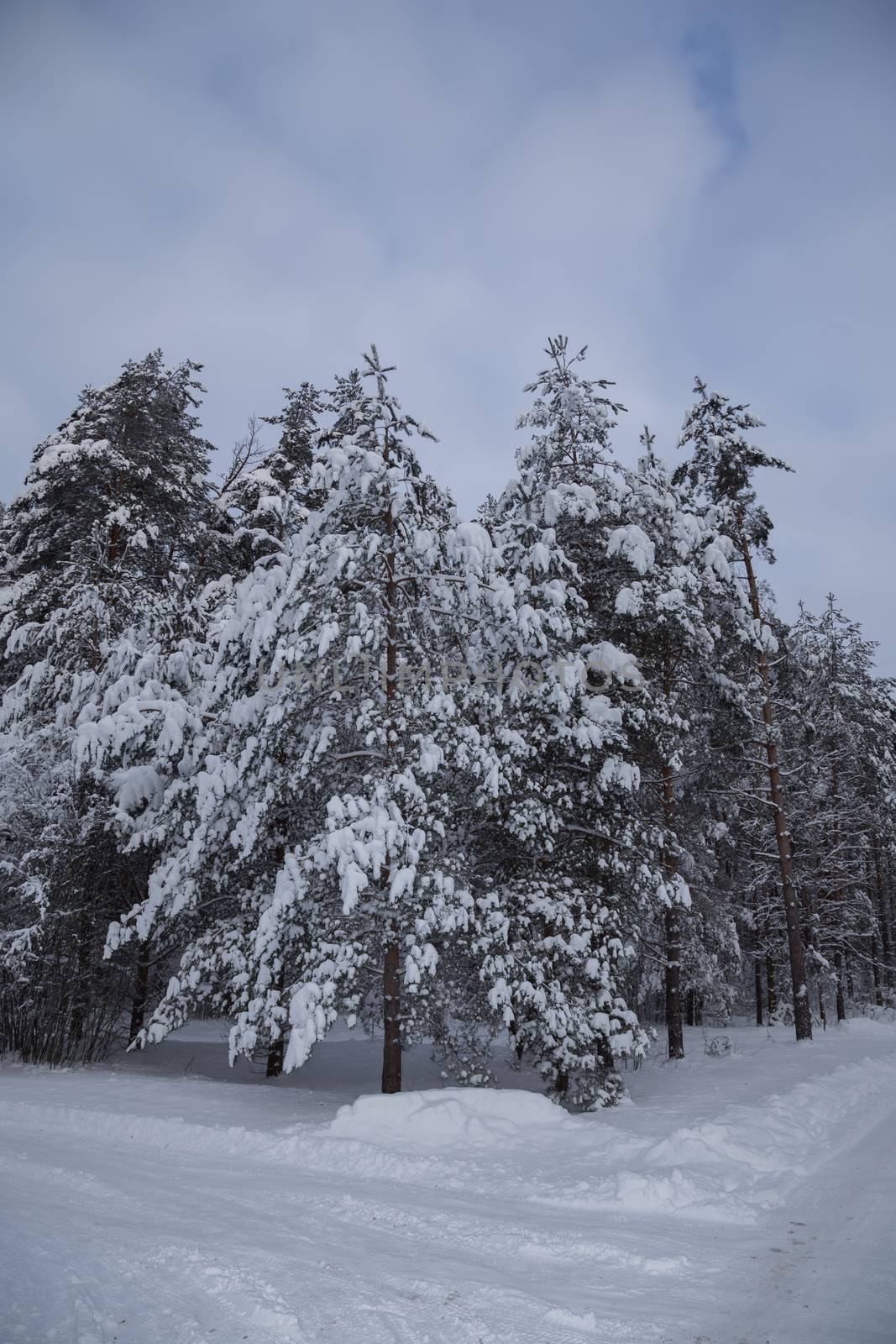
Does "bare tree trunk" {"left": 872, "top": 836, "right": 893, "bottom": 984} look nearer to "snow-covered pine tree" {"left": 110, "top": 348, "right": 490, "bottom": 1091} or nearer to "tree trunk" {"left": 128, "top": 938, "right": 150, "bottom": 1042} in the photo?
"snow-covered pine tree" {"left": 110, "top": 348, "right": 490, "bottom": 1091}

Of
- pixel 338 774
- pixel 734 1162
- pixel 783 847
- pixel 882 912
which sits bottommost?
pixel 734 1162

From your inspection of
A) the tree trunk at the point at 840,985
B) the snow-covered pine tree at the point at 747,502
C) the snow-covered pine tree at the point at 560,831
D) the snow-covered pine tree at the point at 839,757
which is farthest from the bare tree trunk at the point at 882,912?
the snow-covered pine tree at the point at 560,831

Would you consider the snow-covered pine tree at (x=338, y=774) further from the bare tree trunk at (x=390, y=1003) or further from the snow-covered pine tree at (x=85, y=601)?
the snow-covered pine tree at (x=85, y=601)

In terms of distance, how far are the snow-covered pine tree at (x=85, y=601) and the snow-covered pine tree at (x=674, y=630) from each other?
27.3 feet

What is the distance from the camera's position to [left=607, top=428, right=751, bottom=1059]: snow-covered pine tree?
40.2 ft

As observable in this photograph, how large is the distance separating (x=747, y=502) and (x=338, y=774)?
11.1 meters

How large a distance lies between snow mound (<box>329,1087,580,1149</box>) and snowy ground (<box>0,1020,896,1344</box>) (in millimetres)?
29

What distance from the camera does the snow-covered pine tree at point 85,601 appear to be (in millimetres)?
11664

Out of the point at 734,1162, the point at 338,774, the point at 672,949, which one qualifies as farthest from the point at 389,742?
the point at 672,949

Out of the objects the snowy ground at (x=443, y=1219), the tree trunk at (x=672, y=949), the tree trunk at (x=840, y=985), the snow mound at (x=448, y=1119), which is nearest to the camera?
the snowy ground at (x=443, y=1219)

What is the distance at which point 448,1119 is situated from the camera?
7852 millimetres

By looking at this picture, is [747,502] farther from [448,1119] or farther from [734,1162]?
[448,1119]

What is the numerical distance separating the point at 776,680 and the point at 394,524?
11981 mm

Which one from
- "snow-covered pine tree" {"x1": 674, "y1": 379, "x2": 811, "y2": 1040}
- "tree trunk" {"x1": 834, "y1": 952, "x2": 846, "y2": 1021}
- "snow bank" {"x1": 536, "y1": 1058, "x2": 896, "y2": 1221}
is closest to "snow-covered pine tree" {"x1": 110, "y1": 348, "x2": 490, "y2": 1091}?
"snow bank" {"x1": 536, "y1": 1058, "x2": 896, "y2": 1221}
